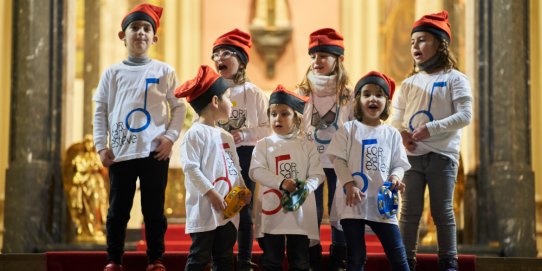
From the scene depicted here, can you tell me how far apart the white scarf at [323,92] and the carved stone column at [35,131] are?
2822mm

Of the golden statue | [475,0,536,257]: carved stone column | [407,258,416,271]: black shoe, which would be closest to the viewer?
[407,258,416,271]: black shoe

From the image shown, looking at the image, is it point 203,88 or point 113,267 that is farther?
point 113,267

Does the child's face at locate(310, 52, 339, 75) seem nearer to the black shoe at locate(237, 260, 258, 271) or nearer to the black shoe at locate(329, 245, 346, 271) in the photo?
the black shoe at locate(329, 245, 346, 271)

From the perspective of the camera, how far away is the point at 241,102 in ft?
19.0

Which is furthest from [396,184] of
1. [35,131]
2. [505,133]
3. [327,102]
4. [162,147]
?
[35,131]

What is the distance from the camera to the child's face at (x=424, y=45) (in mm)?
5621

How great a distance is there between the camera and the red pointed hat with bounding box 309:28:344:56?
5711 mm

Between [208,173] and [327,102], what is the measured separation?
1.03 m

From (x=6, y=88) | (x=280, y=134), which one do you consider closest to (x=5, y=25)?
(x=6, y=88)

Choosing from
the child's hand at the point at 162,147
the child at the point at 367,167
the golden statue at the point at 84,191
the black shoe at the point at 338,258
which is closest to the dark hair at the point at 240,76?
the child's hand at the point at 162,147

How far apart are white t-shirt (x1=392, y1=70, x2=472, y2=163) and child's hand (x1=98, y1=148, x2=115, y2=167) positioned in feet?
5.61

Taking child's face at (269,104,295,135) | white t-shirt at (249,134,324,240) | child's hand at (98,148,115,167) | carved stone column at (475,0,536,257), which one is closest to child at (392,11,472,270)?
white t-shirt at (249,134,324,240)

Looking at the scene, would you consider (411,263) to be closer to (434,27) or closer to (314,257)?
(314,257)

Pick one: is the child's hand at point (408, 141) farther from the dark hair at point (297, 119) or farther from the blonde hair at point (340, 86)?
the dark hair at point (297, 119)
